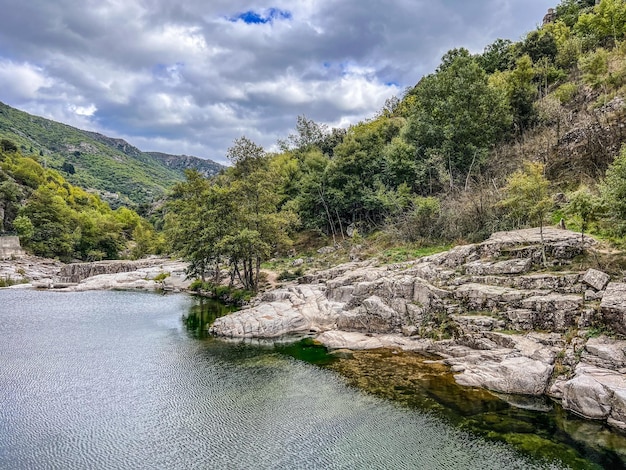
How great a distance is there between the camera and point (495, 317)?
22.3 meters

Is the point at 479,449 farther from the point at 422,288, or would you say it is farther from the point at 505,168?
the point at 505,168

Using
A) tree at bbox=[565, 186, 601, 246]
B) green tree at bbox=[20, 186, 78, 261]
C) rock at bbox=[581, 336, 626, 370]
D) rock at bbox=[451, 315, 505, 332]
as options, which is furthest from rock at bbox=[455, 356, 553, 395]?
green tree at bbox=[20, 186, 78, 261]

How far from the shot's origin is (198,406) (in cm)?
1805

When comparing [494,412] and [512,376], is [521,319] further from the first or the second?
[494,412]

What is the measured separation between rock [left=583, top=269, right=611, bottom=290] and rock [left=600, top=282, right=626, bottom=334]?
0.91 meters

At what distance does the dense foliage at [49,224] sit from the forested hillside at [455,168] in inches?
1823

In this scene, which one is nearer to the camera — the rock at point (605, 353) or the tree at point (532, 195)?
the rock at point (605, 353)

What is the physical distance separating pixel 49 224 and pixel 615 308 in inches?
3663

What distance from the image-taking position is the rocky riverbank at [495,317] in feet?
57.5

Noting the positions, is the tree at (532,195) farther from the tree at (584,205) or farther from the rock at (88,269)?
the rock at (88,269)

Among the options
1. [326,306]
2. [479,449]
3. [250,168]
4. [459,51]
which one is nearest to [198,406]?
[479,449]

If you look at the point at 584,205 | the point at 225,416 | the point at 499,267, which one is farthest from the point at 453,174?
the point at 225,416

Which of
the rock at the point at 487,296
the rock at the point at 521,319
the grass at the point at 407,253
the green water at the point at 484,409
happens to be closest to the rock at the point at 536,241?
the rock at the point at 487,296

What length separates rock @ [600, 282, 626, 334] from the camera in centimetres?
1773
